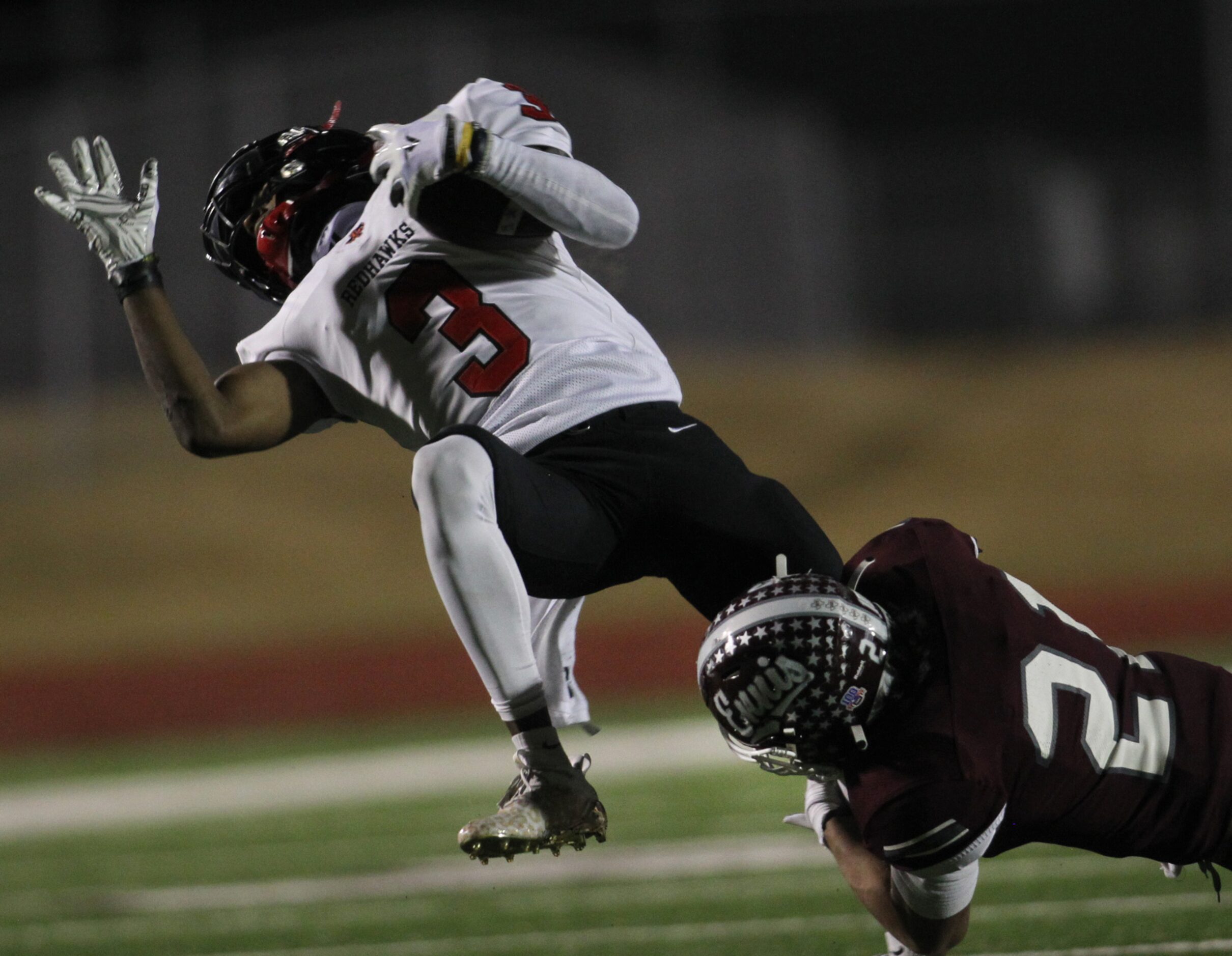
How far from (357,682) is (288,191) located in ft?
23.0

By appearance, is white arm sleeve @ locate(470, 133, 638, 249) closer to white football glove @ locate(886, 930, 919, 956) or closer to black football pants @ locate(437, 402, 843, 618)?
black football pants @ locate(437, 402, 843, 618)

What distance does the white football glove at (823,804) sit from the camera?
300 cm

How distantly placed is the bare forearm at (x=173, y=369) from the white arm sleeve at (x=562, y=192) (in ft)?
2.08

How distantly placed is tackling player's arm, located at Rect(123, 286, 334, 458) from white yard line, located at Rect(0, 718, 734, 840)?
371 centimetres

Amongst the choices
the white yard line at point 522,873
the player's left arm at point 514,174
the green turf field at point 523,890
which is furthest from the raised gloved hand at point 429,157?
the white yard line at point 522,873

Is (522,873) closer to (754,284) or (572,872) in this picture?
(572,872)

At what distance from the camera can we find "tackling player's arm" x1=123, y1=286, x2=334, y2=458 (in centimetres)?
291

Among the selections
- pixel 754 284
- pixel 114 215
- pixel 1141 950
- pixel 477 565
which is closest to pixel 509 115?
pixel 114 215

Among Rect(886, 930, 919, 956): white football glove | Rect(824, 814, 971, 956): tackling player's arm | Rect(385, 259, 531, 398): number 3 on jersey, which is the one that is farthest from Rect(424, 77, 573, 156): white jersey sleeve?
Rect(886, 930, 919, 956): white football glove

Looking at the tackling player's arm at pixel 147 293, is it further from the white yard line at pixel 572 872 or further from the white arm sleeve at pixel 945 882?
the white yard line at pixel 572 872

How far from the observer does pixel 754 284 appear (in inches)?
507

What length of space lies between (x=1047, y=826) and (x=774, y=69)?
11636mm

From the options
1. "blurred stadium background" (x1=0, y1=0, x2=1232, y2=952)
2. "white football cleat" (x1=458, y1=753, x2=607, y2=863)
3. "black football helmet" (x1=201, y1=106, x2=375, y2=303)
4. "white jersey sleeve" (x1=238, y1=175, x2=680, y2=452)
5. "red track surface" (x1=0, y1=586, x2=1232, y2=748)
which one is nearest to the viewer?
"white football cleat" (x1=458, y1=753, x2=607, y2=863)

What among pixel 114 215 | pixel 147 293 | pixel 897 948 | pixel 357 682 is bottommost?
pixel 357 682
